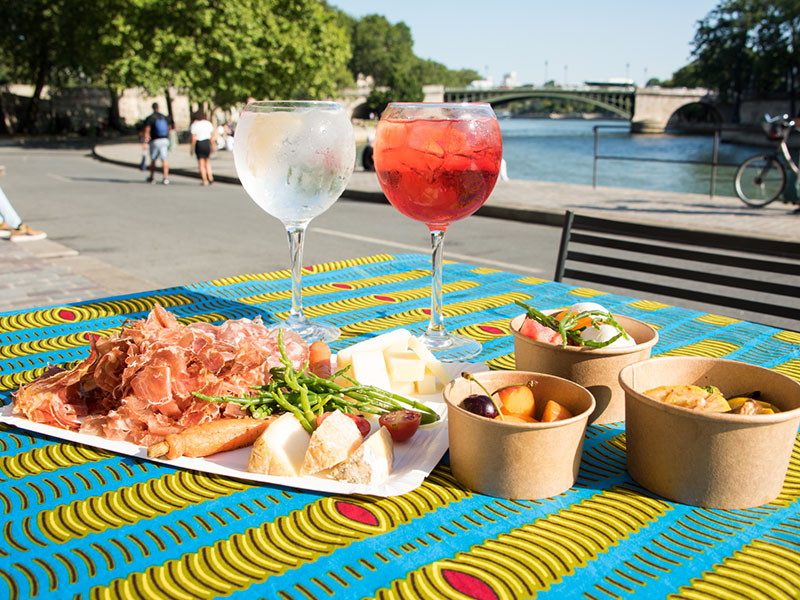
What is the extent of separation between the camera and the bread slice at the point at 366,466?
1086mm

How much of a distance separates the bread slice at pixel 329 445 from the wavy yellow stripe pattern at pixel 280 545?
5cm

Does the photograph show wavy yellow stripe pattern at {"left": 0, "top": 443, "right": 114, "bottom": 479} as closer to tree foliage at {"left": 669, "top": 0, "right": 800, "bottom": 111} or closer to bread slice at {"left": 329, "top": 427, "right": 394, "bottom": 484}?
bread slice at {"left": 329, "top": 427, "right": 394, "bottom": 484}

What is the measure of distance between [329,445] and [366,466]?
0.07 meters

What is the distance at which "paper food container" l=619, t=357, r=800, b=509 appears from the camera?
38.4 inches

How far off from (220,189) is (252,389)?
16.6 metres

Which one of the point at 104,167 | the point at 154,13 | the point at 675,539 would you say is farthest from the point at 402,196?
the point at 154,13

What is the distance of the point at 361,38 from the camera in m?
108

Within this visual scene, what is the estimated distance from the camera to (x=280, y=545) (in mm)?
970

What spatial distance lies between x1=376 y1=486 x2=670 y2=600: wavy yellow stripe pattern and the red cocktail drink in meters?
0.91

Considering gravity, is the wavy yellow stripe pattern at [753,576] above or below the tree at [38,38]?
below

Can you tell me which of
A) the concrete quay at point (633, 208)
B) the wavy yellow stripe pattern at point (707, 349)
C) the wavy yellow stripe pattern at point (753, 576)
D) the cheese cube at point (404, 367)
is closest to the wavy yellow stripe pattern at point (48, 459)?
the cheese cube at point (404, 367)

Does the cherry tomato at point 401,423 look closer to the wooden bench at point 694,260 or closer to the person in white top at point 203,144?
the wooden bench at point 694,260

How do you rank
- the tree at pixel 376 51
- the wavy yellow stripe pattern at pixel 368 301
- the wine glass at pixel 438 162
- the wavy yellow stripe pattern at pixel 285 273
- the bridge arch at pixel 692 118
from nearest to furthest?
the wine glass at pixel 438 162 → the wavy yellow stripe pattern at pixel 368 301 → the wavy yellow stripe pattern at pixel 285 273 → the bridge arch at pixel 692 118 → the tree at pixel 376 51

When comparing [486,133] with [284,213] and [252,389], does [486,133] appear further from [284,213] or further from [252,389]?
[252,389]
